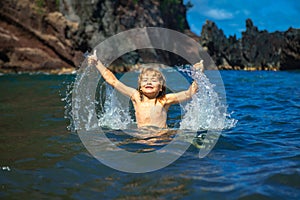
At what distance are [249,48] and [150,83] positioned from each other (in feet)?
171

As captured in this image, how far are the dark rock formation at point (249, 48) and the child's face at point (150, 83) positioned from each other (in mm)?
43848

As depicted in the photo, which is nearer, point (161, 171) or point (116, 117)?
point (161, 171)

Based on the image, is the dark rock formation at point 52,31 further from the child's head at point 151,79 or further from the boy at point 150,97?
the child's head at point 151,79

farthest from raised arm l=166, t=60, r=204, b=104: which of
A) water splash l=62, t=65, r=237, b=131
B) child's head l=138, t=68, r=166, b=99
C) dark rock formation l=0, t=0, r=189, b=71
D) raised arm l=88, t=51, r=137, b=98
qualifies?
dark rock formation l=0, t=0, r=189, b=71

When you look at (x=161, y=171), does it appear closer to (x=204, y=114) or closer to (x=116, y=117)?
(x=204, y=114)

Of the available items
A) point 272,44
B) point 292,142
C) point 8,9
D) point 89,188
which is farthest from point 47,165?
point 272,44

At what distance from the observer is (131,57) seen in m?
39.4

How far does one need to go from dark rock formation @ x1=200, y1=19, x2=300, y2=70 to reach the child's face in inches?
1726

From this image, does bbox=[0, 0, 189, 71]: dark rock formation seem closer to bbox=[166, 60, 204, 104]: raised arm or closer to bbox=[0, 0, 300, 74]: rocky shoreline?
bbox=[0, 0, 300, 74]: rocky shoreline

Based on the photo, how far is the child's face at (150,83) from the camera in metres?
5.52

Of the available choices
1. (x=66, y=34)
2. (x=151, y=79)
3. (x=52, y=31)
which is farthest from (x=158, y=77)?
(x=52, y=31)

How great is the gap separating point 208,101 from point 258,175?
3405 mm

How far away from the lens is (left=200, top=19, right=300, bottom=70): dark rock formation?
4781 cm

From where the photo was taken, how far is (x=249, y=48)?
2116 inches
